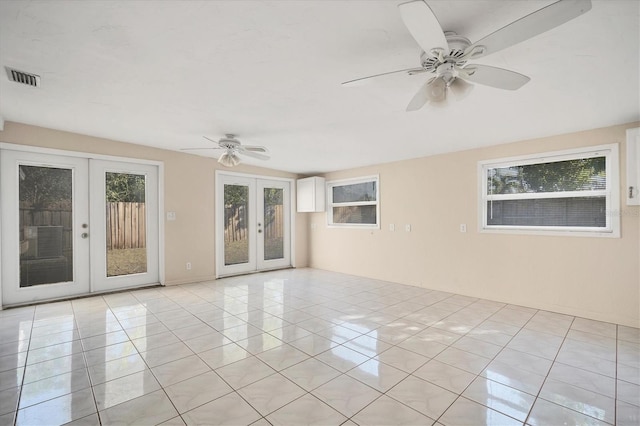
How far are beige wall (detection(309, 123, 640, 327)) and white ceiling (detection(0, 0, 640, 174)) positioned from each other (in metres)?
0.73

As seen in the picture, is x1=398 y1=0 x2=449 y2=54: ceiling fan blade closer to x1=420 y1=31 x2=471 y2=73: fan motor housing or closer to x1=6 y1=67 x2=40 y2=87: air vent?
x1=420 y1=31 x2=471 y2=73: fan motor housing

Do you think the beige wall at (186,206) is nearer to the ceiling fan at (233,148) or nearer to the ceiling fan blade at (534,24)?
the ceiling fan at (233,148)

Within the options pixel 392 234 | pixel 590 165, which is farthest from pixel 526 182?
pixel 392 234

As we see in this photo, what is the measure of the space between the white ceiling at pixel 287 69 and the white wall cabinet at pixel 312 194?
2.69m

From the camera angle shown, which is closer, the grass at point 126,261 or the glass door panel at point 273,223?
the grass at point 126,261

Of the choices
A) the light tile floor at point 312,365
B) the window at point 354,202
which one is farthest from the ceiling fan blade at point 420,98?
the window at point 354,202

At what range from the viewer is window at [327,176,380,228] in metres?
6.04

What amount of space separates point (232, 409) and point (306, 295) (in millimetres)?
2768

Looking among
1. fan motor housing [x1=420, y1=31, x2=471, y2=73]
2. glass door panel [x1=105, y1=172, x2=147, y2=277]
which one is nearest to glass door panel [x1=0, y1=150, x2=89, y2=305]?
glass door panel [x1=105, y1=172, x2=147, y2=277]

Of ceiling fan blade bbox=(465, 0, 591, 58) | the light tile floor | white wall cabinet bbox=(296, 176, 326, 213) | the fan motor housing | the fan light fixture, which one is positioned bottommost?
the light tile floor

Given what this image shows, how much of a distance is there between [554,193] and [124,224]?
6.25 meters

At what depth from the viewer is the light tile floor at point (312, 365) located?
1.88 meters

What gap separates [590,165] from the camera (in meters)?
3.70

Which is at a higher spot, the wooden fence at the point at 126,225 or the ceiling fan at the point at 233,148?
the ceiling fan at the point at 233,148
